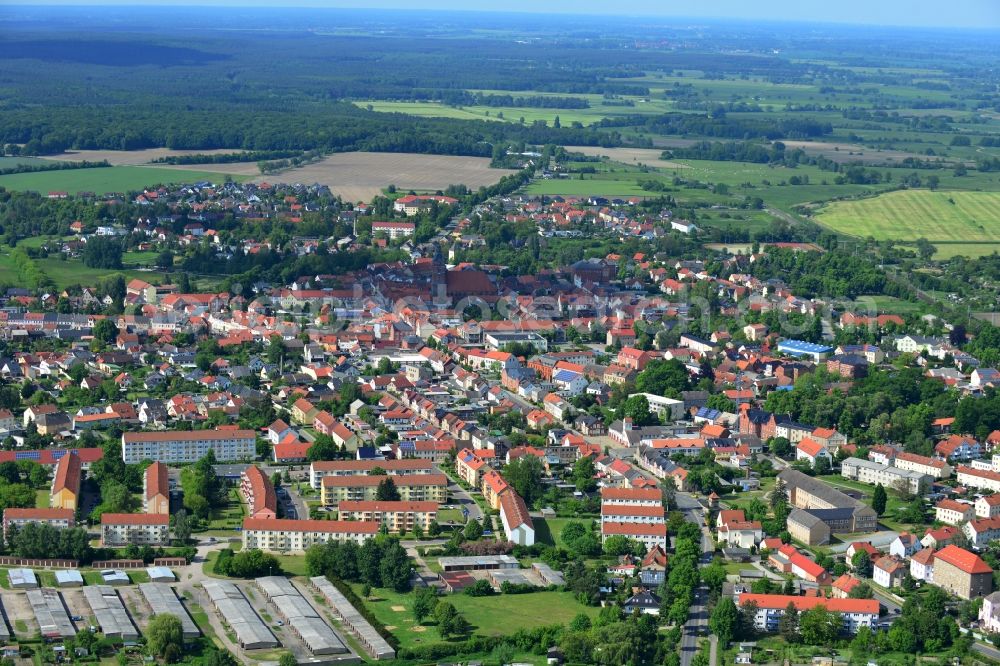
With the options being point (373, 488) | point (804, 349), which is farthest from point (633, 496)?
point (804, 349)

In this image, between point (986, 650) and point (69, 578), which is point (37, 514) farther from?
point (986, 650)

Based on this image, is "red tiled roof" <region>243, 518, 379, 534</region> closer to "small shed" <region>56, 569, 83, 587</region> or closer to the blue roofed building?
"small shed" <region>56, 569, 83, 587</region>

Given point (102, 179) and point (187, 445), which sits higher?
point (187, 445)

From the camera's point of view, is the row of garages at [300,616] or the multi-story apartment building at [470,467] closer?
the row of garages at [300,616]

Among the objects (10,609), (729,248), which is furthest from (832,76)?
(10,609)

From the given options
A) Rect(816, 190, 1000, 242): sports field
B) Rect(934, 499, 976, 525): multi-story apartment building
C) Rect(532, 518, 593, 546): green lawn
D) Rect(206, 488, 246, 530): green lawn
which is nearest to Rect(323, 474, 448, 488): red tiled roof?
Rect(206, 488, 246, 530): green lawn

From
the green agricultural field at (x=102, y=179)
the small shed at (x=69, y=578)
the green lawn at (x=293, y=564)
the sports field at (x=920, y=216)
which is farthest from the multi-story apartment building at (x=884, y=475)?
the green agricultural field at (x=102, y=179)

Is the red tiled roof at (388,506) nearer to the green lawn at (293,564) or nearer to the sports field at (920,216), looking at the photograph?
the green lawn at (293,564)
